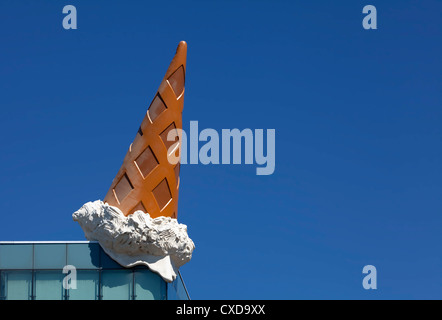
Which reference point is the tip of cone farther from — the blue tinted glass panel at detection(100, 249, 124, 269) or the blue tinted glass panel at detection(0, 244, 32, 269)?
the blue tinted glass panel at detection(0, 244, 32, 269)

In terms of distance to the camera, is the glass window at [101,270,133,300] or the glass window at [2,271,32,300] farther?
the glass window at [2,271,32,300]

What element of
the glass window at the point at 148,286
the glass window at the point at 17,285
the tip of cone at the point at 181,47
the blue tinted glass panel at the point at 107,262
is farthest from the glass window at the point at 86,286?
the tip of cone at the point at 181,47

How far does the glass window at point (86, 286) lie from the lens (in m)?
71.2

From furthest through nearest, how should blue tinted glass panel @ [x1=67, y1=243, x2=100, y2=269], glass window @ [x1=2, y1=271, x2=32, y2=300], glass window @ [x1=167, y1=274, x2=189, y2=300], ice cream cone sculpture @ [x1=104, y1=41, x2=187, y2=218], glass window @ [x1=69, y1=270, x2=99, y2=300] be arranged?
ice cream cone sculpture @ [x1=104, y1=41, x2=187, y2=218] → glass window @ [x1=167, y1=274, x2=189, y2=300] → blue tinted glass panel @ [x1=67, y1=243, x2=100, y2=269] → glass window @ [x1=2, y1=271, x2=32, y2=300] → glass window @ [x1=69, y1=270, x2=99, y2=300]

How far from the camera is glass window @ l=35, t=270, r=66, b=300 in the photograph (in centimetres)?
7144

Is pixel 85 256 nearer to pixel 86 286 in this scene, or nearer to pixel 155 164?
pixel 86 286

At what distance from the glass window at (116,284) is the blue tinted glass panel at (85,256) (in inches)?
31.5

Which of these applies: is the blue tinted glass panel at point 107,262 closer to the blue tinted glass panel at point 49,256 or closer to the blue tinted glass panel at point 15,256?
the blue tinted glass panel at point 49,256

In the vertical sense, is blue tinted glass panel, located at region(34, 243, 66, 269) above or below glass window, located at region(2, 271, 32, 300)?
above

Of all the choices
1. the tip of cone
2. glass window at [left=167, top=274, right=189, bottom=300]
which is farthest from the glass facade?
the tip of cone

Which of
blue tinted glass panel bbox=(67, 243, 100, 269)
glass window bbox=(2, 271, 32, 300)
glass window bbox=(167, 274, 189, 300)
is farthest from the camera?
glass window bbox=(167, 274, 189, 300)

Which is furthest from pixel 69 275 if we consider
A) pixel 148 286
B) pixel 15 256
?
pixel 148 286
